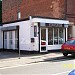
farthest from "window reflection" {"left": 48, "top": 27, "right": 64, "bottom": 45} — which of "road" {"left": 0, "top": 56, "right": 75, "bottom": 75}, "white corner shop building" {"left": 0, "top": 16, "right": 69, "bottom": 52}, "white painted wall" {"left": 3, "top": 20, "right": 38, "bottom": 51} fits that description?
"road" {"left": 0, "top": 56, "right": 75, "bottom": 75}

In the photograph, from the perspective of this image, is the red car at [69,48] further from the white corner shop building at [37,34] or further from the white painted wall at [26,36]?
the white painted wall at [26,36]

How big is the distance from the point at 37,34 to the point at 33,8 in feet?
39.8

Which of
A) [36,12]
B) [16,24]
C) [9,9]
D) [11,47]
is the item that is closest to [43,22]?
[16,24]

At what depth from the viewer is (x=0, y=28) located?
100 ft

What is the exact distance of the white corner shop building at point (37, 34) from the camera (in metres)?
24.2

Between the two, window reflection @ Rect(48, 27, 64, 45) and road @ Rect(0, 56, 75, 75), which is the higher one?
window reflection @ Rect(48, 27, 64, 45)

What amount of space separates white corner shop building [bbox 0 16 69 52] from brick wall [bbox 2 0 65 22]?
15.7ft

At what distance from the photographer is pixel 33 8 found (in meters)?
35.6

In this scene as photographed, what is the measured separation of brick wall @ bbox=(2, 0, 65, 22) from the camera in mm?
30938

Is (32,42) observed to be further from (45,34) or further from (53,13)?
A: (53,13)

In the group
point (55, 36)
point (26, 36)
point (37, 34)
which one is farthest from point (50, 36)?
point (26, 36)

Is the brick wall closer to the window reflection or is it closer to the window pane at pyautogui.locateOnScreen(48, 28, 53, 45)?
the window reflection

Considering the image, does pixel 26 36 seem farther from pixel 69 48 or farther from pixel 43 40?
pixel 69 48

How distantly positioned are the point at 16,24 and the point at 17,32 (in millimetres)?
992
